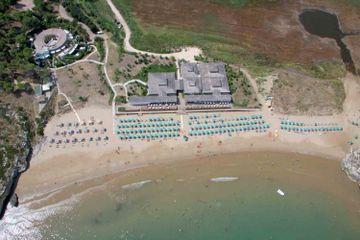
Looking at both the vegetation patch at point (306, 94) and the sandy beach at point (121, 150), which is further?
the vegetation patch at point (306, 94)

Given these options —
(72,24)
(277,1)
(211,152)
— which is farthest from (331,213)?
(72,24)

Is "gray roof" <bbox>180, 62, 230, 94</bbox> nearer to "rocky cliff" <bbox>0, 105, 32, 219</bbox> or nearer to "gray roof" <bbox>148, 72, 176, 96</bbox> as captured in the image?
"gray roof" <bbox>148, 72, 176, 96</bbox>

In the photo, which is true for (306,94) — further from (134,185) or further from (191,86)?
(134,185)

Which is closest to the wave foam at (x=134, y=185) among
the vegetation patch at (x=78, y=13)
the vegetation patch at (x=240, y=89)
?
the vegetation patch at (x=240, y=89)

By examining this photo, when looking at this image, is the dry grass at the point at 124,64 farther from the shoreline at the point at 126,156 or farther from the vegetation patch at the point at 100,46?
the shoreline at the point at 126,156

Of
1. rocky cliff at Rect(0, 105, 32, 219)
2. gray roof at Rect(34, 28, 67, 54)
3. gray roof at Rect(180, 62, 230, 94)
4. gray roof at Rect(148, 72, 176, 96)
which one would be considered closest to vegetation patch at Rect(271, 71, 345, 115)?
gray roof at Rect(180, 62, 230, 94)
